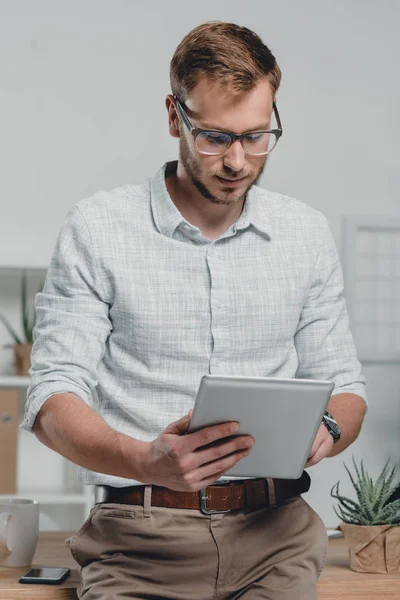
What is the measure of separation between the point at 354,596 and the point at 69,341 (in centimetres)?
67

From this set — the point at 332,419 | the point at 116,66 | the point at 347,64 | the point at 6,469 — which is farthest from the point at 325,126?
the point at 332,419

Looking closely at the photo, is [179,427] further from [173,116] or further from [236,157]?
[173,116]

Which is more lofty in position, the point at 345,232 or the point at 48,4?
the point at 48,4

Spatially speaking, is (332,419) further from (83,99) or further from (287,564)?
(83,99)

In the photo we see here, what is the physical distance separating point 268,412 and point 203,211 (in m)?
0.58

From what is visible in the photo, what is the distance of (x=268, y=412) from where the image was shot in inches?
45.6

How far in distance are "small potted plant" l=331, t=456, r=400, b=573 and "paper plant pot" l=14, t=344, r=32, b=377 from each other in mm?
1643

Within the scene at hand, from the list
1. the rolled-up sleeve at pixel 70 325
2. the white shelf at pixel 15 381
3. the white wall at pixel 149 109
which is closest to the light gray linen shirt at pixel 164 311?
the rolled-up sleeve at pixel 70 325

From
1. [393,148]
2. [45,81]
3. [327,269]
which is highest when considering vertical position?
[45,81]

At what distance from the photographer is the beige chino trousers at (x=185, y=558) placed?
1397 millimetres

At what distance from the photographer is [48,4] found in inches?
131

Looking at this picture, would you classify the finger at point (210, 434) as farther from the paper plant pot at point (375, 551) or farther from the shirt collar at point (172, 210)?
the paper plant pot at point (375, 551)

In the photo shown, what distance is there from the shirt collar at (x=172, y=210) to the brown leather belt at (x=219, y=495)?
1.51 ft

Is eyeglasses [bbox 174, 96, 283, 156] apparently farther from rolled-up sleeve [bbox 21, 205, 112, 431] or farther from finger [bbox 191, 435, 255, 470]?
finger [bbox 191, 435, 255, 470]
